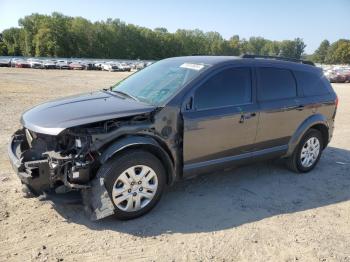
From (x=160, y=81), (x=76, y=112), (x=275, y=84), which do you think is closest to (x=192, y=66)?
(x=160, y=81)

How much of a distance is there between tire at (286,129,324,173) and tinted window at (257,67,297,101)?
2.62 feet

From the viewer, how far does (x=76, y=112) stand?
4105 millimetres

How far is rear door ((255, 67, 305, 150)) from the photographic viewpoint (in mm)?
5191

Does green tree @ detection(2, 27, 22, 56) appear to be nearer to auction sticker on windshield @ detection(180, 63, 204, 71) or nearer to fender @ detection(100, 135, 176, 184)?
auction sticker on windshield @ detection(180, 63, 204, 71)

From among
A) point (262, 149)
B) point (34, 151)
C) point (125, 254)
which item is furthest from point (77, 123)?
point (262, 149)

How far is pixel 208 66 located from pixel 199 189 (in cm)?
171

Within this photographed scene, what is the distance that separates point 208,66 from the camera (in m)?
4.75

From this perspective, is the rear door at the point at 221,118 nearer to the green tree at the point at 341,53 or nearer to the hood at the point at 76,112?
the hood at the point at 76,112

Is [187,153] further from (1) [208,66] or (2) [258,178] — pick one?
(2) [258,178]

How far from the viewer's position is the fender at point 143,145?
390 centimetres

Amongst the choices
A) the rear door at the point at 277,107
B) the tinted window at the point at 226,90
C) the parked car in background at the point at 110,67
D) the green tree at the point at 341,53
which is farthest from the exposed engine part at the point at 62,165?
the green tree at the point at 341,53

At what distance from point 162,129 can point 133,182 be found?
69 centimetres

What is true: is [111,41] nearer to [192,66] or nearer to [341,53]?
[341,53]

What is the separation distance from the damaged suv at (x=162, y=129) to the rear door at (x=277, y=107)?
15 millimetres
